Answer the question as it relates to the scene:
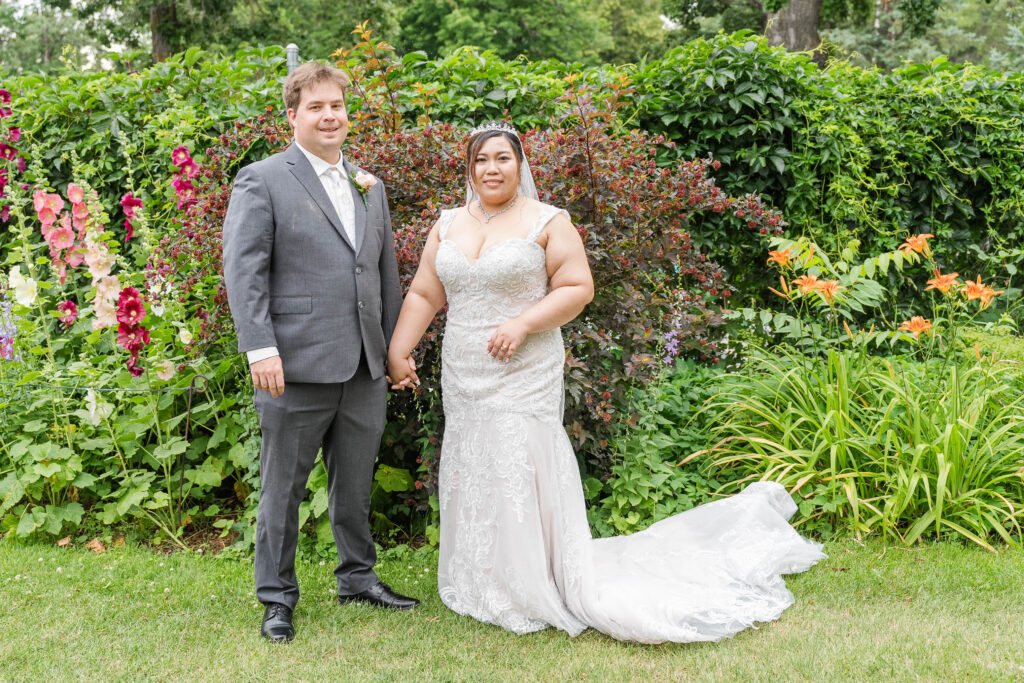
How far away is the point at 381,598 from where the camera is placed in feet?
11.0

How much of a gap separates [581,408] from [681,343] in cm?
130

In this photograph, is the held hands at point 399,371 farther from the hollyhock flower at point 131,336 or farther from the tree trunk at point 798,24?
the tree trunk at point 798,24

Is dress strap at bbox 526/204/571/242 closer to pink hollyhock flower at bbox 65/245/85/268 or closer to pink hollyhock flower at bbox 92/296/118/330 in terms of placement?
pink hollyhock flower at bbox 92/296/118/330

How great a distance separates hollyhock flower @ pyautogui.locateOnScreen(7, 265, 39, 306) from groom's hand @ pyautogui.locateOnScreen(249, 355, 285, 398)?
7.24ft

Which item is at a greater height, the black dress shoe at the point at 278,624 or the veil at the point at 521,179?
the veil at the point at 521,179

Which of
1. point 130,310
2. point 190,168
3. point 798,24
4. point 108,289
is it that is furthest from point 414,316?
point 798,24

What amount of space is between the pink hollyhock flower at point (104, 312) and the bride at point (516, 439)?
6.03 ft

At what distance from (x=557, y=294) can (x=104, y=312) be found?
2524 millimetres

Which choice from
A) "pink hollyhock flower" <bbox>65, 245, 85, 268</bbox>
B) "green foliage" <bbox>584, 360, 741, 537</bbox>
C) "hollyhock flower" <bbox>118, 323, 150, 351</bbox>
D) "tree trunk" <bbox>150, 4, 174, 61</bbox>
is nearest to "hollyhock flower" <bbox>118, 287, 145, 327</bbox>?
"hollyhock flower" <bbox>118, 323, 150, 351</bbox>

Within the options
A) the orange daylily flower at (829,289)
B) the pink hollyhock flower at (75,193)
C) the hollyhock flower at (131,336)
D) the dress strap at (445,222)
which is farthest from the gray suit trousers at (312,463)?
the orange daylily flower at (829,289)

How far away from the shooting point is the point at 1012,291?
606cm

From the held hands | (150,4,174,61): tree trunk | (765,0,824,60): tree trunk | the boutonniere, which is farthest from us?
(150,4,174,61): tree trunk

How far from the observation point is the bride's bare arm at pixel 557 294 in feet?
10.1

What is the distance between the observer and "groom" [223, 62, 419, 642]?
2834 millimetres
